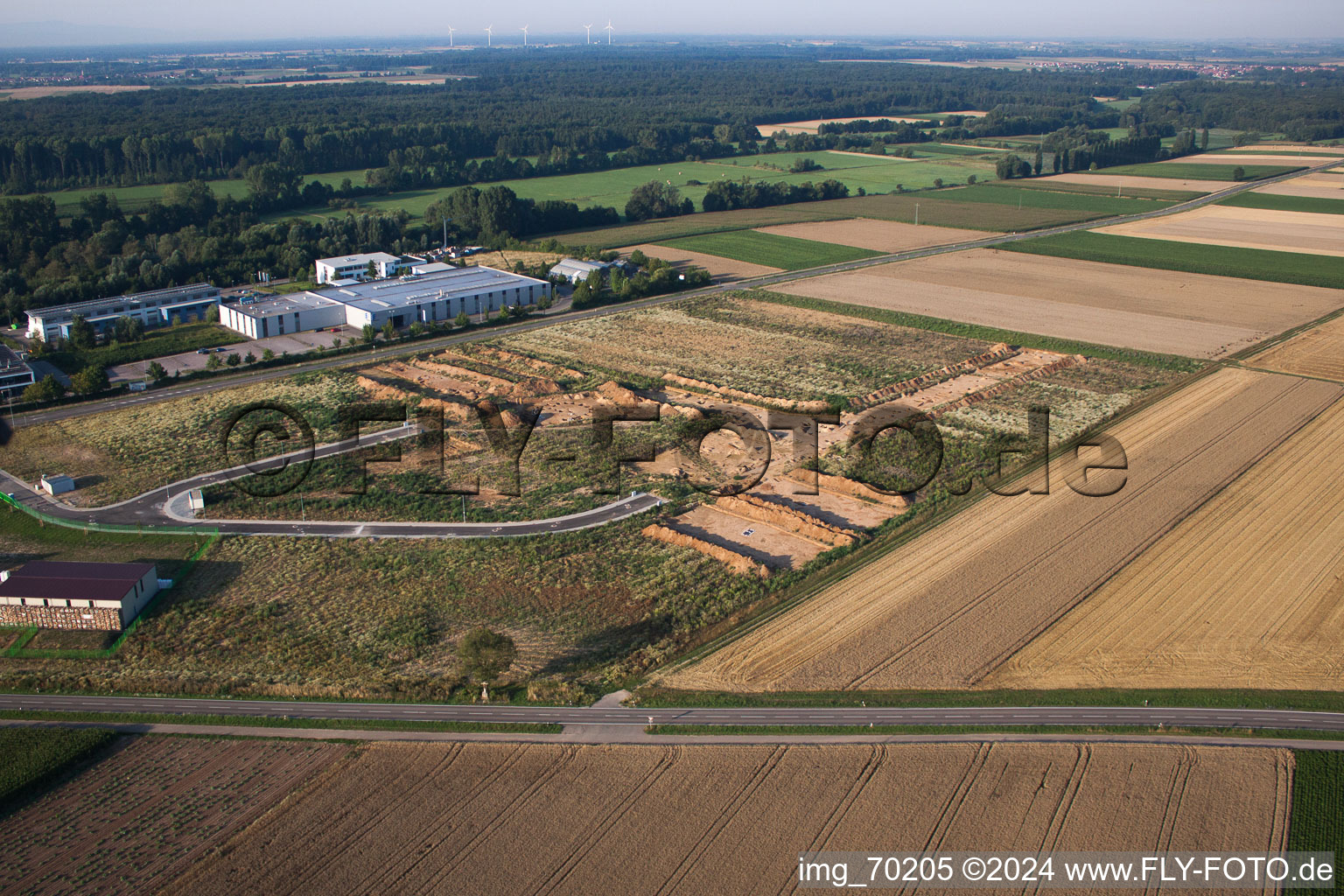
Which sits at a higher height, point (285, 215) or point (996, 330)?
point (285, 215)

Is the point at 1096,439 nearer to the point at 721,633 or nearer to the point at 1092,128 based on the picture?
the point at 721,633

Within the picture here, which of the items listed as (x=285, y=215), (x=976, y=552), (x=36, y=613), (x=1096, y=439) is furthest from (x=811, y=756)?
(x=285, y=215)

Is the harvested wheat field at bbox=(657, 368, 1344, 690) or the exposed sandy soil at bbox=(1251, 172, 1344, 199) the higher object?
the exposed sandy soil at bbox=(1251, 172, 1344, 199)

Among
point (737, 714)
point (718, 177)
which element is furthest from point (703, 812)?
point (718, 177)

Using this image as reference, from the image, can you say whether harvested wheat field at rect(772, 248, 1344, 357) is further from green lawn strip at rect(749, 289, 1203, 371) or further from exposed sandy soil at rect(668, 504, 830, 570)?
exposed sandy soil at rect(668, 504, 830, 570)

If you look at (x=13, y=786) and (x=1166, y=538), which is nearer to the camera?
(x=13, y=786)

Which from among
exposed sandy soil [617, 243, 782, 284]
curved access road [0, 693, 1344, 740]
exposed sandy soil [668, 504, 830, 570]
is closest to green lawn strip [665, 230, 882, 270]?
exposed sandy soil [617, 243, 782, 284]

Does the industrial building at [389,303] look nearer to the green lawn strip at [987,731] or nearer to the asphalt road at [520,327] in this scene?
the asphalt road at [520,327]
